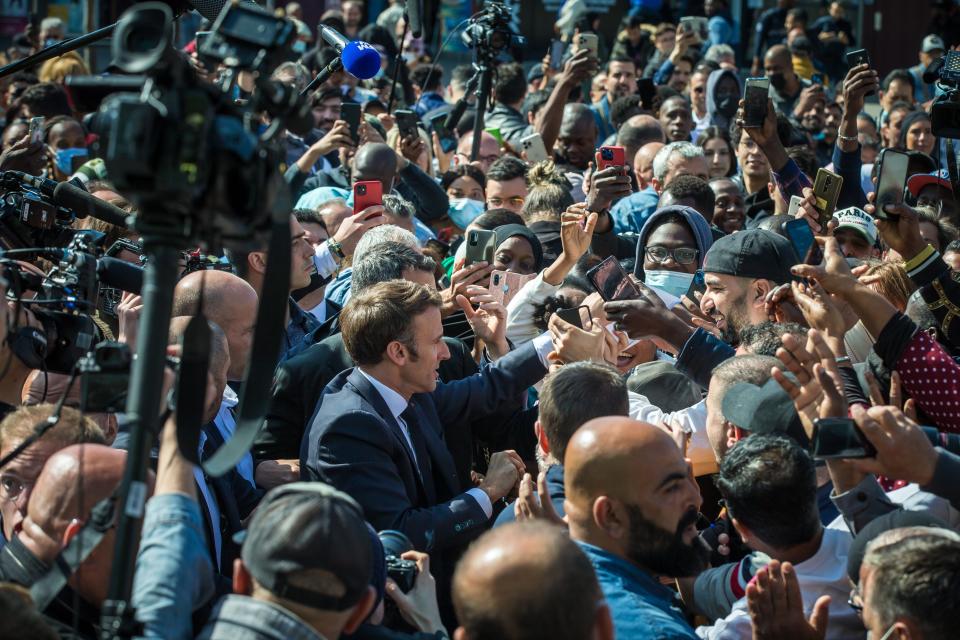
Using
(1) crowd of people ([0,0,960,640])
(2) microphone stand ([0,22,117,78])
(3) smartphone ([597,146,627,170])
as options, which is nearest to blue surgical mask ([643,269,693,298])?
(1) crowd of people ([0,0,960,640])

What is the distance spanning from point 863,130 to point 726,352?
292 inches

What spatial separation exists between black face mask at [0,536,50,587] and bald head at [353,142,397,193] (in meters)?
4.39

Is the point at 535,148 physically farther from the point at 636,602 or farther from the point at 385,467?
the point at 636,602

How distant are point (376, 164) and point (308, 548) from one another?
4.82 meters

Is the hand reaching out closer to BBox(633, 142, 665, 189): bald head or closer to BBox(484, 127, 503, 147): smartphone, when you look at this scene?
BBox(633, 142, 665, 189): bald head

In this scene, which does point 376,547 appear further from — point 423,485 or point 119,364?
point 423,485

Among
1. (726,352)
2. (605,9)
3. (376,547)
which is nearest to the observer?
(376,547)

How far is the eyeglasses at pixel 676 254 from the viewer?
5.84m

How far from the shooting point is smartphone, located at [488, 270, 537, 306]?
17.6 ft

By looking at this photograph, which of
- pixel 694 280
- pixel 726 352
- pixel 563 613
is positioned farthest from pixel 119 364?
pixel 694 280

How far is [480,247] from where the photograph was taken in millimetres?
5520

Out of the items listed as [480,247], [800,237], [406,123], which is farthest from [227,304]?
[406,123]

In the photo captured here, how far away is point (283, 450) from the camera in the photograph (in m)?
4.54

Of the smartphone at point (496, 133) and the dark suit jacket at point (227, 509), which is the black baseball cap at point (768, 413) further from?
the smartphone at point (496, 133)
